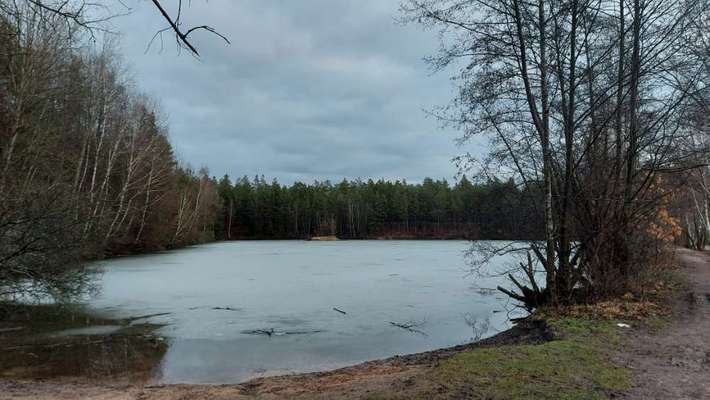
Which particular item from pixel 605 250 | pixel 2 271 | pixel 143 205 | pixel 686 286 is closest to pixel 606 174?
pixel 605 250

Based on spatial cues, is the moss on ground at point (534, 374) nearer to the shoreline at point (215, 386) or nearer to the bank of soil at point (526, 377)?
the bank of soil at point (526, 377)

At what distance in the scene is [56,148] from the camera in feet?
66.1

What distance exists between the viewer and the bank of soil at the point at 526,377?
4.96 metres

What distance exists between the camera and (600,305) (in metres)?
9.28

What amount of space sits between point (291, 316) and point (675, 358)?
8.79 meters

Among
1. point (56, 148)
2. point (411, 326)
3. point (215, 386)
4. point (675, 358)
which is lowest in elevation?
point (411, 326)

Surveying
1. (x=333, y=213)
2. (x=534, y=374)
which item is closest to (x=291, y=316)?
(x=534, y=374)

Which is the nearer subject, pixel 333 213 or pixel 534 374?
pixel 534 374

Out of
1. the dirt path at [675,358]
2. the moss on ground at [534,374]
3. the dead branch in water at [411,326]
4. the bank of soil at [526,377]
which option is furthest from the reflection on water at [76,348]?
the dirt path at [675,358]

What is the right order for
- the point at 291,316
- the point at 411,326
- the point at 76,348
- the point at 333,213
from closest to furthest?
1. the point at 76,348
2. the point at 411,326
3. the point at 291,316
4. the point at 333,213

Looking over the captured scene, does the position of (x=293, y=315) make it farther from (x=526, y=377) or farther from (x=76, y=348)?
(x=526, y=377)

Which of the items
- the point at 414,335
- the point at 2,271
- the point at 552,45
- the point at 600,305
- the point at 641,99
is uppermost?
the point at 552,45

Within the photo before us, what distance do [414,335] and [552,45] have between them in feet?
20.8

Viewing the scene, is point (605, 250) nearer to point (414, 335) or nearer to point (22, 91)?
point (414, 335)
